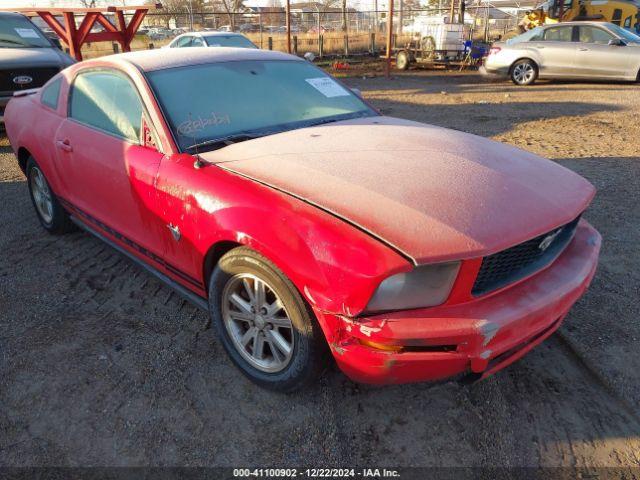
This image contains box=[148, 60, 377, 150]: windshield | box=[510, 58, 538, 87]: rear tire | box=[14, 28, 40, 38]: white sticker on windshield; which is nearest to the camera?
box=[148, 60, 377, 150]: windshield

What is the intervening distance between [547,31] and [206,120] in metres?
12.4

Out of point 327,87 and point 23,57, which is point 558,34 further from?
point 23,57

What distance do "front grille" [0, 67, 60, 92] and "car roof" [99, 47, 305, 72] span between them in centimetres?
512

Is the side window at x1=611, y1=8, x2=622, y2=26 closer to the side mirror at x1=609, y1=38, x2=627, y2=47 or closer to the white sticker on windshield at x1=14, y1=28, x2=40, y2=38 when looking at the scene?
the side mirror at x1=609, y1=38, x2=627, y2=47

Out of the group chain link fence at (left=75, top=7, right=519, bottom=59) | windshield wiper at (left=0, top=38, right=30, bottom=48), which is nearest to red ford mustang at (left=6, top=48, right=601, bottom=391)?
windshield wiper at (left=0, top=38, right=30, bottom=48)

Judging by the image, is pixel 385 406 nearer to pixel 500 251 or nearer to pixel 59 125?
pixel 500 251

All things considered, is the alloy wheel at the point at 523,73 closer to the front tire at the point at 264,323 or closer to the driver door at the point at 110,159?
the driver door at the point at 110,159

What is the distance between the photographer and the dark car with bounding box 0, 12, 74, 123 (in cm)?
739

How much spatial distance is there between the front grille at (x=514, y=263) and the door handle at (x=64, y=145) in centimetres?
287

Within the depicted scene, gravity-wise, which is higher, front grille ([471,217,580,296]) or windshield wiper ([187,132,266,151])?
windshield wiper ([187,132,266,151])

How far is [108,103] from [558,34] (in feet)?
40.9

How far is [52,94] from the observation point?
3918 mm

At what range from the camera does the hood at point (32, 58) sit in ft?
24.4

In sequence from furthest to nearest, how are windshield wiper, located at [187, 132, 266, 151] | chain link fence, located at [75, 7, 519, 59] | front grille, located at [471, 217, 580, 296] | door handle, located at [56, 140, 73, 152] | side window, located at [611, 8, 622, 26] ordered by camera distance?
chain link fence, located at [75, 7, 519, 59] → side window, located at [611, 8, 622, 26] → door handle, located at [56, 140, 73, 152] → windshield wiper, located at [187, 132, 266, 151] → front grille, located at [471, 217, 580, 296]
